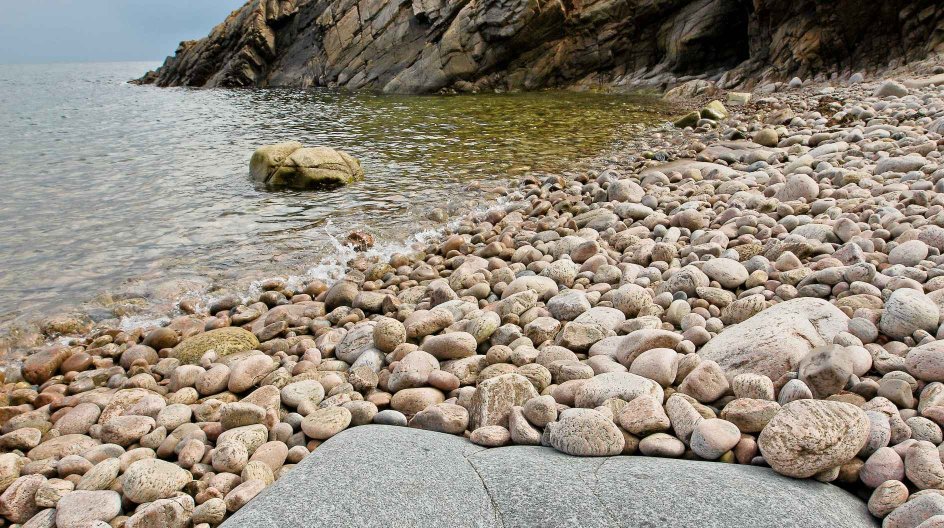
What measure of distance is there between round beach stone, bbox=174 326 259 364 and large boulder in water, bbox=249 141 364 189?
699cm

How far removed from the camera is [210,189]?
38.4ft

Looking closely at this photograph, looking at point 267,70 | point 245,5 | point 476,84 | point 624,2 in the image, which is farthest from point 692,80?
point 245,5

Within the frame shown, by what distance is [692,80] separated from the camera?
2819 cm

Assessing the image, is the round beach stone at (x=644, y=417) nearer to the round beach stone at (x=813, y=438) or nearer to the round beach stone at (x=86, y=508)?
the round beach stone at (x=813, y=438)

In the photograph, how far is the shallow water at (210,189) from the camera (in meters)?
7.41

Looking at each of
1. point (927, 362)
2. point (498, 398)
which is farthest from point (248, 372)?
point (927, 362)

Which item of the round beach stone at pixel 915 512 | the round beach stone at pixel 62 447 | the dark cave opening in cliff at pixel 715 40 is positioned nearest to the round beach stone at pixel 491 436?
the round beach stone at pixel 915 512

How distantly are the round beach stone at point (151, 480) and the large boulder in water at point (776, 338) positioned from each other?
3279 millimetres

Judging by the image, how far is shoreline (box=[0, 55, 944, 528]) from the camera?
9.50 ft

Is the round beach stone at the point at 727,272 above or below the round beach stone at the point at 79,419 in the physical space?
above

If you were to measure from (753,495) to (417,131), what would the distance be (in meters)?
17.8

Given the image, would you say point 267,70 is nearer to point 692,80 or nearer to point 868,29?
point 692,80

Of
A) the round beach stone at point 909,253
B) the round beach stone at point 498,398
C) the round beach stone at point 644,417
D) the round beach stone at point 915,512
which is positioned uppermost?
the round beach stone at point 909,253

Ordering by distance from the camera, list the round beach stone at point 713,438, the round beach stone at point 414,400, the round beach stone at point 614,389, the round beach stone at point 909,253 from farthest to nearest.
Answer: the round beach stone at point 909,253, the round beach stone at point 414,400, the round beach stone at point 614,389, the round beach stone at point 713,438
